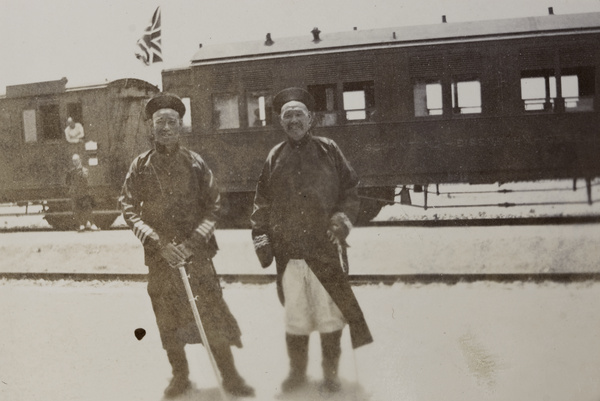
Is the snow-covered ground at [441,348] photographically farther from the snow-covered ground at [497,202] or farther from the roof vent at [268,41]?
the roof vent at [268,41]

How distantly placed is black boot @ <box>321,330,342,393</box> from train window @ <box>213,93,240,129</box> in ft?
4.39

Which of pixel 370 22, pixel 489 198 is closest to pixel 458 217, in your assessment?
pixel 489 198

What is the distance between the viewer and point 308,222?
8.62 feet

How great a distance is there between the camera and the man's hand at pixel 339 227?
102 inches

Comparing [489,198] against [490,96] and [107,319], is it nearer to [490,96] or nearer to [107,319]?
[490,96]

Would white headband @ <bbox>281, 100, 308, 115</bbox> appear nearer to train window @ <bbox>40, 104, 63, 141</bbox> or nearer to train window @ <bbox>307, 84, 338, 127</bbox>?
train window @ <bbox>307, 84, 338, 127</bbox>

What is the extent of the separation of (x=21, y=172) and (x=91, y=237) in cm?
65

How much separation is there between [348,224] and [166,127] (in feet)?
3.27

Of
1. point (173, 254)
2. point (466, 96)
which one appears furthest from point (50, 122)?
point (466, 96)

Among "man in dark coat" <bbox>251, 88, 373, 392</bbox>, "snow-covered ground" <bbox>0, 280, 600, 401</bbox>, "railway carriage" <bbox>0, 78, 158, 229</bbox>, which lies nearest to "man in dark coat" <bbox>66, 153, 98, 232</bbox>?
"railway carriage" <bbox>0, 78, 158, 229</bbox>

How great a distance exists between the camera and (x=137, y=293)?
3.14 meters

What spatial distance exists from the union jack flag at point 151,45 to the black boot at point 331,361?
Answer: 1.73 meters

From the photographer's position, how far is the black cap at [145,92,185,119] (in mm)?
2675

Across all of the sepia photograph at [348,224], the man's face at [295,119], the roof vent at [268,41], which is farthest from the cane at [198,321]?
the roof vent at [268,41]
